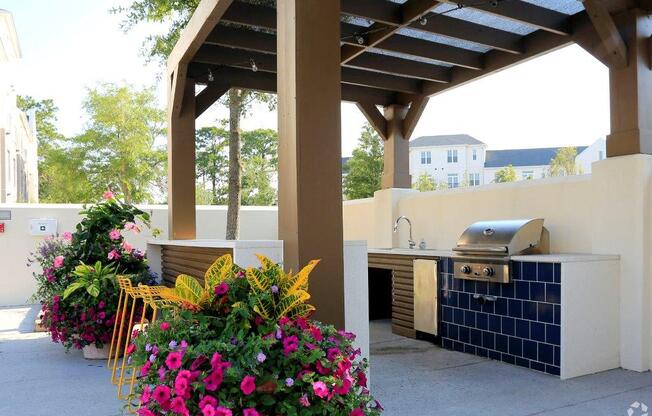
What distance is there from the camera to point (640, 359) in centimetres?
400

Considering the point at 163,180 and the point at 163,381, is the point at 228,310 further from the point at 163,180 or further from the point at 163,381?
the point at 163,180

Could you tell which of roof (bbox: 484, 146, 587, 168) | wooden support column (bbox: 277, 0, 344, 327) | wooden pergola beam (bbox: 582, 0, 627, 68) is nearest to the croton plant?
wooden support column (bbox: 277, 0, 344, 327)

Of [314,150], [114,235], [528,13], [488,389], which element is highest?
[528,13]

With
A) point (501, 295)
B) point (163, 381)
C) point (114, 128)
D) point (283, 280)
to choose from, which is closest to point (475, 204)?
point (501, 295)

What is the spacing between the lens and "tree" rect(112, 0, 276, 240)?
7.02 m

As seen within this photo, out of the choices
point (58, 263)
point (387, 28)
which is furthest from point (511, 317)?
point (58, 263)

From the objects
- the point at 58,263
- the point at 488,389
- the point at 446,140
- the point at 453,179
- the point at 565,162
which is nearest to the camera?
the point at 488,389

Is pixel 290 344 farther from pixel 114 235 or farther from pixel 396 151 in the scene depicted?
pixel 396 151

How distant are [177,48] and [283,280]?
138 inches

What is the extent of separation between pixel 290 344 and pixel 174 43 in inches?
245

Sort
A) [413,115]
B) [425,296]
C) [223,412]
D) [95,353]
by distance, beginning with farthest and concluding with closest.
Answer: [413,115] < [425,296] < [95,353] < [223,412]

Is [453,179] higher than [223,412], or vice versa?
[453,179]

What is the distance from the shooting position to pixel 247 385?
1.82 metres

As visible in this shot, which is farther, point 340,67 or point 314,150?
point 340,67
